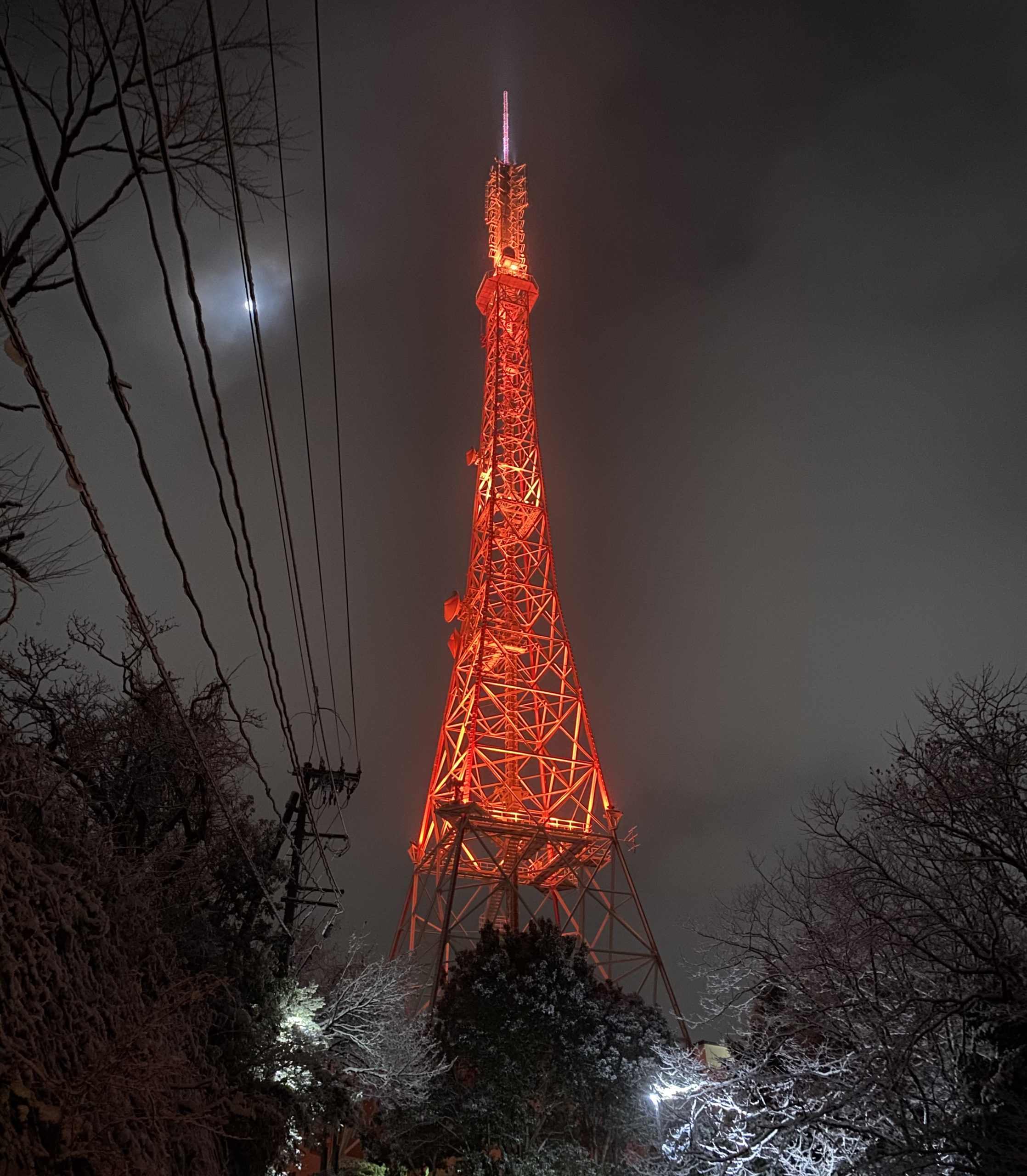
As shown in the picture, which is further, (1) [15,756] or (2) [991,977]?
(1) [15,756]

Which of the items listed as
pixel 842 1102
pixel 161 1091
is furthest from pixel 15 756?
pixel 842 1102

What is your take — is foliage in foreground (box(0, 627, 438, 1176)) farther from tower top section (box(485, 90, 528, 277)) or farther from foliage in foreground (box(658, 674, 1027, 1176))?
tower top section (box(485, 90, 528, 277))

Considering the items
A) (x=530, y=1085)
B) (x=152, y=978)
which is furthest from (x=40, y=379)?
(x=530, y=1085)

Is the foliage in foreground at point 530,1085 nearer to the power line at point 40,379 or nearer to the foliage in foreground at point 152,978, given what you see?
the foliage in foreground at point 152,978

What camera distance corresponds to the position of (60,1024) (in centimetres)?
762

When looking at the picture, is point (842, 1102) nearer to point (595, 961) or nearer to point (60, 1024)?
point (60, 1024)

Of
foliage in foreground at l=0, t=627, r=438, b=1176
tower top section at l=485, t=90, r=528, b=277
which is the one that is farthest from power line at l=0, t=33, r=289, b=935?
tower top section at l=485, t=90, r=528, b=277

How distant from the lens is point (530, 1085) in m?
17.2

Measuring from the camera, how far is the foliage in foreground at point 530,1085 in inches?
659

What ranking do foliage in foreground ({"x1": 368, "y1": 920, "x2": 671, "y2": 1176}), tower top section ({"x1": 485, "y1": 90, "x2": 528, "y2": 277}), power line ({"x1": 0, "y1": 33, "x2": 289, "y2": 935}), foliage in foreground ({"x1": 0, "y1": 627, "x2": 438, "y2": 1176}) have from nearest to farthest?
power line ({"x1": 0, "y1": 33, "x2": 289, "y2": 935})
foliage in foreground ({"x1": 0, "y1": 627, "x2": 438, "y2": 1176})
foliage in foreground ({"x1": 368, "y1": 920, "x2": 671, "y2": 1176})
tower top section ({"x1": 485, "y1": 90, "x2": 528, "y2": 277})

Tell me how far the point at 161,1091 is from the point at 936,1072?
7.63 m

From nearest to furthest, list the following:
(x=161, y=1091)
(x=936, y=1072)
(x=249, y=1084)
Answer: (x=161, y=1091), (x=936, y=1072), (x=249, y=1084)

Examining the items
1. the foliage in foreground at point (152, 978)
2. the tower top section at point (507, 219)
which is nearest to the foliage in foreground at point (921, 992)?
the foliage in foreground at point (152, 978)

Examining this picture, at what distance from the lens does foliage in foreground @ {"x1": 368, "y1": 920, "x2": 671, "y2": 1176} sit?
55.0 ft
